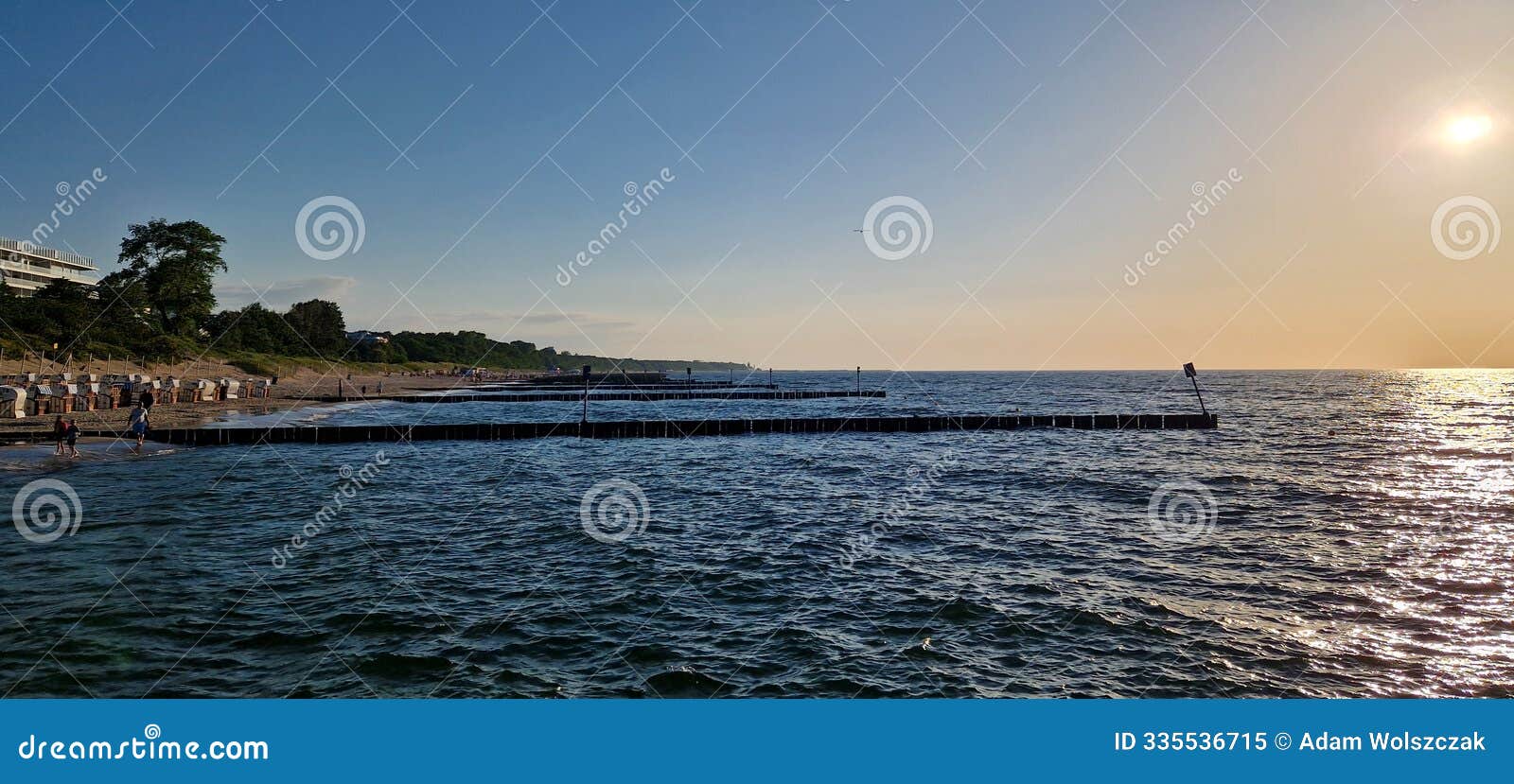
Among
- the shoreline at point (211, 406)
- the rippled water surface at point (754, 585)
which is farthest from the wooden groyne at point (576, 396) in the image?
the rippled water surface at point (754, 585)

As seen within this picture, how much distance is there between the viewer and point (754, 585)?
14508 millimetres

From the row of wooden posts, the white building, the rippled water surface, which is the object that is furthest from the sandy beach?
the white building

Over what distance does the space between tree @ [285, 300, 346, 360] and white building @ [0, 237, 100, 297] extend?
26017mm

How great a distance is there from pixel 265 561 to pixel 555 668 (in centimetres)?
950

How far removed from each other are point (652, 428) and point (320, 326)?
104878mm

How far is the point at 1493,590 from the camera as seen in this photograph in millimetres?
14352

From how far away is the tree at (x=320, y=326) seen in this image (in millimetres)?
116625

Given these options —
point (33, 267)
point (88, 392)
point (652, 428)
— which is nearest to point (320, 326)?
point (33, 267)

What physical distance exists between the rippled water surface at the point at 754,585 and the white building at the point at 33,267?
103996 millimetres

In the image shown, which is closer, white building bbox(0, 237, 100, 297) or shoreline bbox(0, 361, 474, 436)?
shoreline bbox(0, 361, 474, 436)

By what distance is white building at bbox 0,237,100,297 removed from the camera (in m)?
97.1

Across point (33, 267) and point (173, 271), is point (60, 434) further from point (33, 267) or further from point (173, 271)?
point (33, 267)

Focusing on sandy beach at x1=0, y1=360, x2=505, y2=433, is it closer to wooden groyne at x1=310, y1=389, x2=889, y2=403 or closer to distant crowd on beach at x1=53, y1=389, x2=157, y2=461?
distant crowd on beach at x1=53, y1=389, x2=157, y2=461
